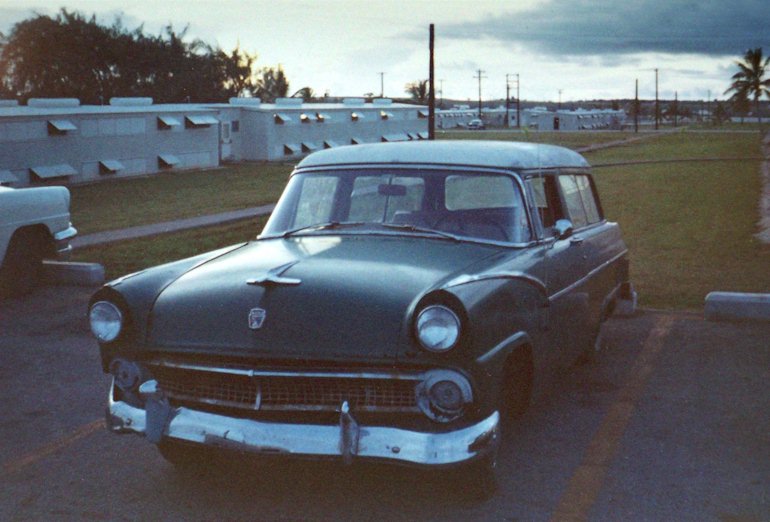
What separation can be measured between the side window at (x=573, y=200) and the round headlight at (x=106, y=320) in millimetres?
3157

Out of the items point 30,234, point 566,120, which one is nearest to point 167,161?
point 30,234

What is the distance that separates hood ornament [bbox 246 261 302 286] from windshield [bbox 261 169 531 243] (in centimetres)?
92

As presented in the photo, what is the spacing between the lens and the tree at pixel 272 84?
Answer: 3713 inches

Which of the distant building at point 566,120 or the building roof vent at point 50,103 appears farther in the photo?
the distant building at point 566,120

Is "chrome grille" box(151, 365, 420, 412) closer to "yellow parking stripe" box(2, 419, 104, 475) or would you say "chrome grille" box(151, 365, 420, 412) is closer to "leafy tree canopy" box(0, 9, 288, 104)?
"yellow parking stripe" box(2, 419, 104, 475)

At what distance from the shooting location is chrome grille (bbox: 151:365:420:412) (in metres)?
4.23

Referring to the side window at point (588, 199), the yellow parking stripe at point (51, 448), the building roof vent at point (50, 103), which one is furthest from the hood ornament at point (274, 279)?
the building roof vent at point (50, 103)

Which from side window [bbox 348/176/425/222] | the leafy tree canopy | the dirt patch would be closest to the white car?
side window [bbox 348/176/425/222]

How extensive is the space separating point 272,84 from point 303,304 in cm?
9621

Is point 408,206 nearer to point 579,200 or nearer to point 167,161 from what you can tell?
point 579,200

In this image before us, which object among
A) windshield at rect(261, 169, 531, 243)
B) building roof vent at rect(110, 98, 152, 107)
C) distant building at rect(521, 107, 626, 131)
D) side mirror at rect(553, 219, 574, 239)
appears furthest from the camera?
distant building at rect(521, 107, 626, 131)

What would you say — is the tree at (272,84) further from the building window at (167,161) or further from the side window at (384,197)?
the side window at (384,197)

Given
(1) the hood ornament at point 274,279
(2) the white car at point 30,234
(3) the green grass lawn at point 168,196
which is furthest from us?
(3) the green grass lawn at point 168,196

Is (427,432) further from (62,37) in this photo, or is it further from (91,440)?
(62,37)
